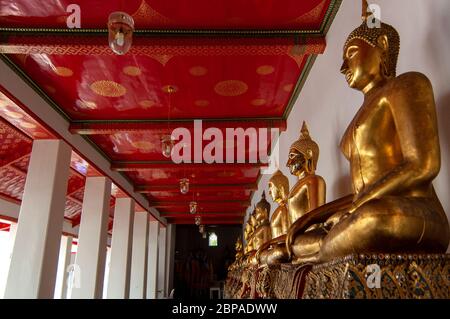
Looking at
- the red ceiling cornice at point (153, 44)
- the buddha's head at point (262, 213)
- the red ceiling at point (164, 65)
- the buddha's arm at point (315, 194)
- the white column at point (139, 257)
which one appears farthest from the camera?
the white column at point (139, 257)

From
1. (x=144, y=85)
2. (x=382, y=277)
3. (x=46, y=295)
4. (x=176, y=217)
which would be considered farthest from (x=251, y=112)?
(x=176, y=217)

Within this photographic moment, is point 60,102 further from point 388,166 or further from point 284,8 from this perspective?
point 388,166

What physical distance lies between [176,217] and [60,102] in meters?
10.5

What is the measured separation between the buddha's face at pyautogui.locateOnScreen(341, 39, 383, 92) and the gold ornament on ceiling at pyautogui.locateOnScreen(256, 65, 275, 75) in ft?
8.99

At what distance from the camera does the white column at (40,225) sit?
16.3 feet

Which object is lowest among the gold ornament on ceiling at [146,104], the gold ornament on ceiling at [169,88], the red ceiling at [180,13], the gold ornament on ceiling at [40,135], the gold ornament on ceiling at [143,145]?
the gold ornament on ceiling at [40,135]

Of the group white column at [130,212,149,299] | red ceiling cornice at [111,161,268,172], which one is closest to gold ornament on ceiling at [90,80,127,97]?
red ceiling cornice at [111,161,268,172]

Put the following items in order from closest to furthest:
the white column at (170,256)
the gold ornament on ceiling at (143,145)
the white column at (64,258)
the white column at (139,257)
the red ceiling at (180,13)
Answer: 1. the red ceiling at (180,13)
2. the gold ornament on ceiling at (143,145)
3. the white column at (139,257)
4. the white column at (64,258)
5. the white column at (170,256)

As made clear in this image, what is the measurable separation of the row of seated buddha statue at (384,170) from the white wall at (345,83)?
0.26 meters

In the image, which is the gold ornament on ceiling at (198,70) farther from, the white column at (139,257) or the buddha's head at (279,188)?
the white column at (139,257)

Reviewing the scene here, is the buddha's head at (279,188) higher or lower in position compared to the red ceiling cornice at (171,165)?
lower

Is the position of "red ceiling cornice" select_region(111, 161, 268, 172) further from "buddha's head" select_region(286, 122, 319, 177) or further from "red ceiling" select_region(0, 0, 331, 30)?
"buddha's head" select_region(286, 122, 319, 177)

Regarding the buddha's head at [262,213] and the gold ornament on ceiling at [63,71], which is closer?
the gold ornament on ceiling at [63,71]

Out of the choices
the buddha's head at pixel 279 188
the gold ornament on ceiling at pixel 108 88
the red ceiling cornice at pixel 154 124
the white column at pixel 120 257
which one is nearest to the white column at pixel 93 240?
the white column at pixel 120 257
